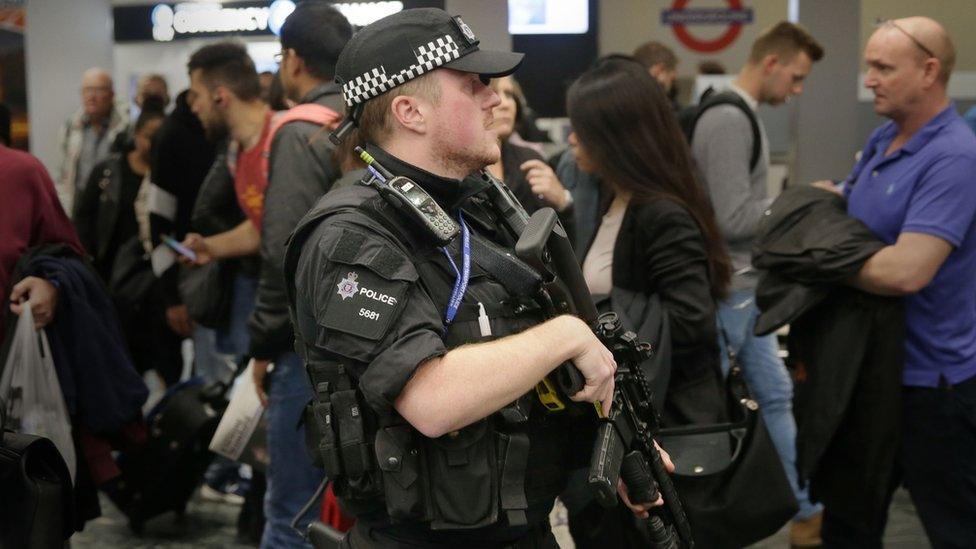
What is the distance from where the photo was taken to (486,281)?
2111mm

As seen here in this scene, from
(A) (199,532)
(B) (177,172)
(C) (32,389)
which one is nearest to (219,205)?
(B) (177,172)

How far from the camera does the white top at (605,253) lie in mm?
3283

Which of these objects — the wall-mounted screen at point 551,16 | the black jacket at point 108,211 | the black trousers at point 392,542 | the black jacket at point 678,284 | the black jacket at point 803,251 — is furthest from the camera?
the wall-mounted screen at point 551,16

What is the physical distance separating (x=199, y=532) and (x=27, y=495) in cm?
206

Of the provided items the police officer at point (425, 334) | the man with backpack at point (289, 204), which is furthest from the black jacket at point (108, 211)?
the police officer at point (425, 334)

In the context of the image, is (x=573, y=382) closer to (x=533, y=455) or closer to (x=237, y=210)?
(x=533, y=455)

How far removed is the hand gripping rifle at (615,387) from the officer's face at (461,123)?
0.46 feet

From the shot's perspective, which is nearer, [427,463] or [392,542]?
[427,463]

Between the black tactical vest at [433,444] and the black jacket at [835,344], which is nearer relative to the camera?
→ the black tactical vest at [433,444]

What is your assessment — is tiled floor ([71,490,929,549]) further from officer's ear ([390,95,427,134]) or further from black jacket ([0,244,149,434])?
officer's ear ([390,95,427,134])

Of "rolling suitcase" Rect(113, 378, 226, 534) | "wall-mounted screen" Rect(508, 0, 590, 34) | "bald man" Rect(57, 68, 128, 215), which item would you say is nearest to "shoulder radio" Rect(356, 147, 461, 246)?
"rolling suitcase" Rect(113, 378, 226, 534)

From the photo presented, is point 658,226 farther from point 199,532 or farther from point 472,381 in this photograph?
point 199,532

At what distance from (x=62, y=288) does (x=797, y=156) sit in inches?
170

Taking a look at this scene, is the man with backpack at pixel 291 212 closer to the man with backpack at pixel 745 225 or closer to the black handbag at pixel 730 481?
the black handbag at pixel 730 481
